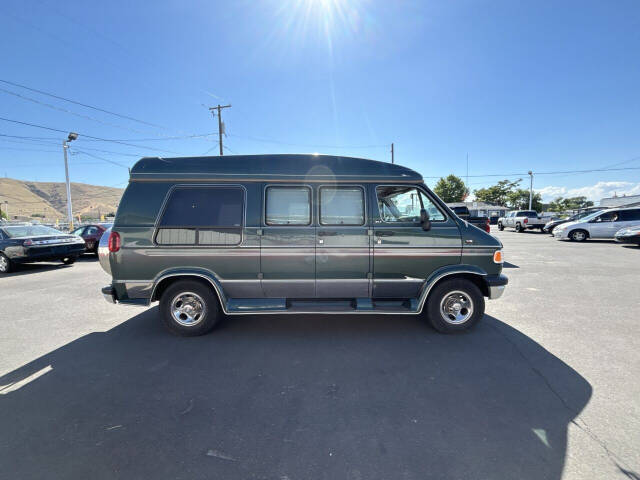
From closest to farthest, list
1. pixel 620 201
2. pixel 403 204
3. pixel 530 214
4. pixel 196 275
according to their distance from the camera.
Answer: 1. pixel 196 275
2. pixel 403 204
3. pixel 530 214
4. pixel 620 201

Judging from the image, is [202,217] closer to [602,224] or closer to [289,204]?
[289,204]

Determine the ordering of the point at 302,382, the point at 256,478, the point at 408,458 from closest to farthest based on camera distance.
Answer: the point at 256,478 → the point at 408,458 → the point at 302,382

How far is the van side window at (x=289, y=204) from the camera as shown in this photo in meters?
4.02

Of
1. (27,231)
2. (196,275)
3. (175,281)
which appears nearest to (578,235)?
(196,275)

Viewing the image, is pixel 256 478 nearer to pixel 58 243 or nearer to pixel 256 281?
pixel 256 281

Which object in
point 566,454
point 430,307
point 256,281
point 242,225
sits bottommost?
point 566,454

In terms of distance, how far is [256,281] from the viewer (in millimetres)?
3994

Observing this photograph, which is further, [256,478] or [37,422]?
[37,422]

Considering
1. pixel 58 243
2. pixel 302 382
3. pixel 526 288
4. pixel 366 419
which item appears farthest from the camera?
pixel 58 243

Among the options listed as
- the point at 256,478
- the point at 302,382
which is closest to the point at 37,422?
the point at 256,478

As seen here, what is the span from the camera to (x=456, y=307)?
404 cm

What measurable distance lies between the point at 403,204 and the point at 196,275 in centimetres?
317

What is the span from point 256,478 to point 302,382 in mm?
1069

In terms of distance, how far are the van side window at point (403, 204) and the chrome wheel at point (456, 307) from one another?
3.77ft
